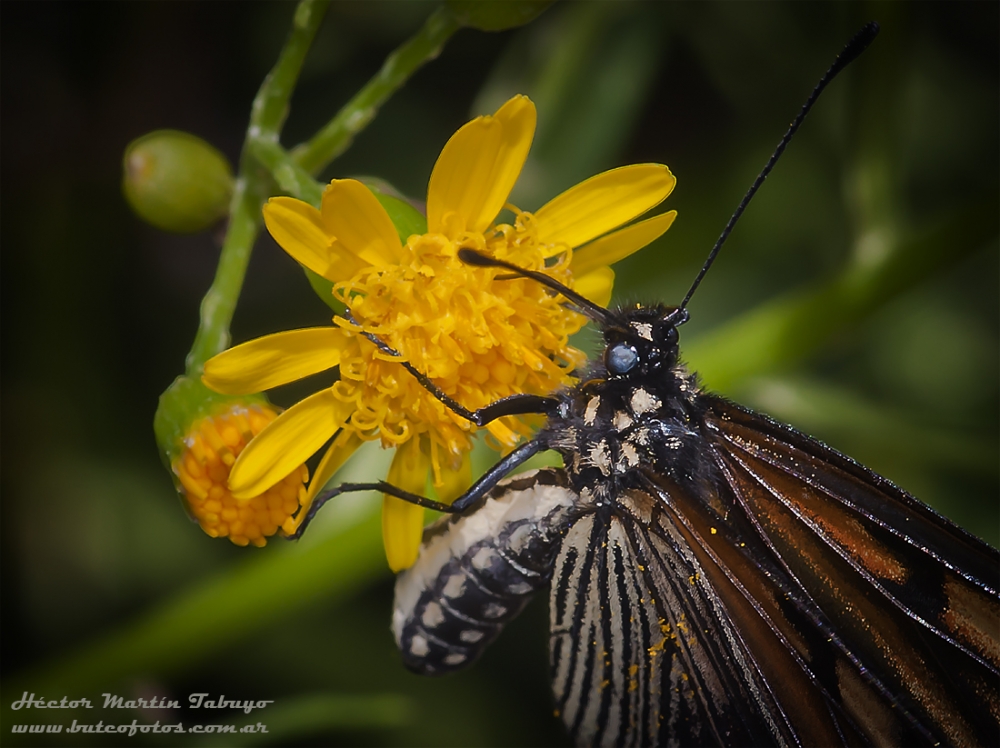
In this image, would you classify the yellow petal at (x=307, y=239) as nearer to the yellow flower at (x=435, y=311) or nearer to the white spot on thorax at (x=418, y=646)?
the yellow flower at (x=435, y=311)

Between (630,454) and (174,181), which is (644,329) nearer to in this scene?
(630,454)

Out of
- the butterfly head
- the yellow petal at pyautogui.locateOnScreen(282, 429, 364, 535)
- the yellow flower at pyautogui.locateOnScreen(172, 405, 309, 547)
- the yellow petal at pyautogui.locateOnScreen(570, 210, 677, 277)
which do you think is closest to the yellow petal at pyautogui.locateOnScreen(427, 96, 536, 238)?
the yellow petal at pyautogui.locateOnScreen(570, 210, 677, 277)

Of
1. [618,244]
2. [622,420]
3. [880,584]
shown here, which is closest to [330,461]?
[622,420]

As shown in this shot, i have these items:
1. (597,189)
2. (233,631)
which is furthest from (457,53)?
(233,631)

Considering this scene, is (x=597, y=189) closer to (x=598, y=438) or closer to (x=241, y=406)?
(x=598, y=438)

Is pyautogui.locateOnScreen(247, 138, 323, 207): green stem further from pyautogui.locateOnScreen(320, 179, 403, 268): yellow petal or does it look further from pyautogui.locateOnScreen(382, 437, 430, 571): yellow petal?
pyautogui.locateOnScreen(382, 437, 430, 571): yellow petal

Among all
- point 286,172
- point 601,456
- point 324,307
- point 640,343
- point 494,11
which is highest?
point 324,307
